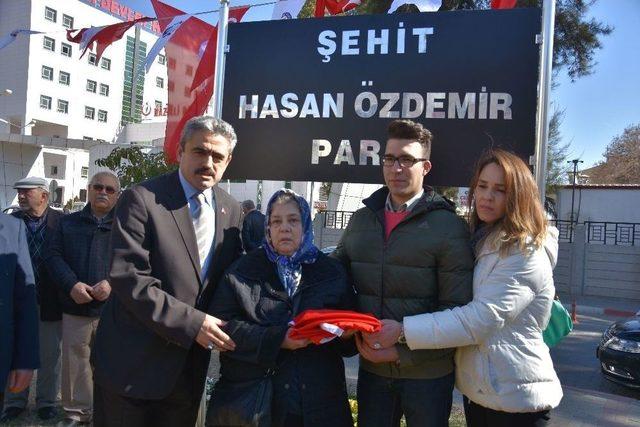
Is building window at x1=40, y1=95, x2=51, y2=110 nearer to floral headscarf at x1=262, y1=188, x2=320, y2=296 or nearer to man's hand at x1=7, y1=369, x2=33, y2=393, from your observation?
man's hand at x1=7, y1=369, x2=33, y2=393

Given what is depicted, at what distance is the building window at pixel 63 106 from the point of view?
51.5 m

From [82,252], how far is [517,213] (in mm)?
3556

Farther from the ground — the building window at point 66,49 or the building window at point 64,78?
the building window at point 66,49

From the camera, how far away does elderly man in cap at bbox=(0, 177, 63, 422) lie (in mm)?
4594

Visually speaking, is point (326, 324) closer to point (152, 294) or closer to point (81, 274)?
point (152, 294)

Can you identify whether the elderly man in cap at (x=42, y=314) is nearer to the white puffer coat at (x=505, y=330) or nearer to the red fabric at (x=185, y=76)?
the red fabric at (x=185, y=76)

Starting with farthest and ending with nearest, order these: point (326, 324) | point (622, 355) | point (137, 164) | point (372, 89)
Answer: point (137, 164) < point (622, 355) < point (372, 89) < point (326, 324)

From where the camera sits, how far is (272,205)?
2490 millimetres

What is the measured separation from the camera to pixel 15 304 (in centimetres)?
265

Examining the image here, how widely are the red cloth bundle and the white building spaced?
45.2 m

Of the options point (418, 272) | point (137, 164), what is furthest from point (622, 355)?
point (137, 164)

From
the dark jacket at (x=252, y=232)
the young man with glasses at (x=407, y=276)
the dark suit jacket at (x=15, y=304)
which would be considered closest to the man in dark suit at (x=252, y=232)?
the dark jacket at (x=252, y=232)

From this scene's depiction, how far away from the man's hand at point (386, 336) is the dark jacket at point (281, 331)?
0.22 meters

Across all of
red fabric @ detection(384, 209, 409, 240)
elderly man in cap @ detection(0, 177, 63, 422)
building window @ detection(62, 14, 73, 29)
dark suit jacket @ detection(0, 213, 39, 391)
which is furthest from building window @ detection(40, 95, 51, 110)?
red fabric @ detection(384, 209, 409, 240)
